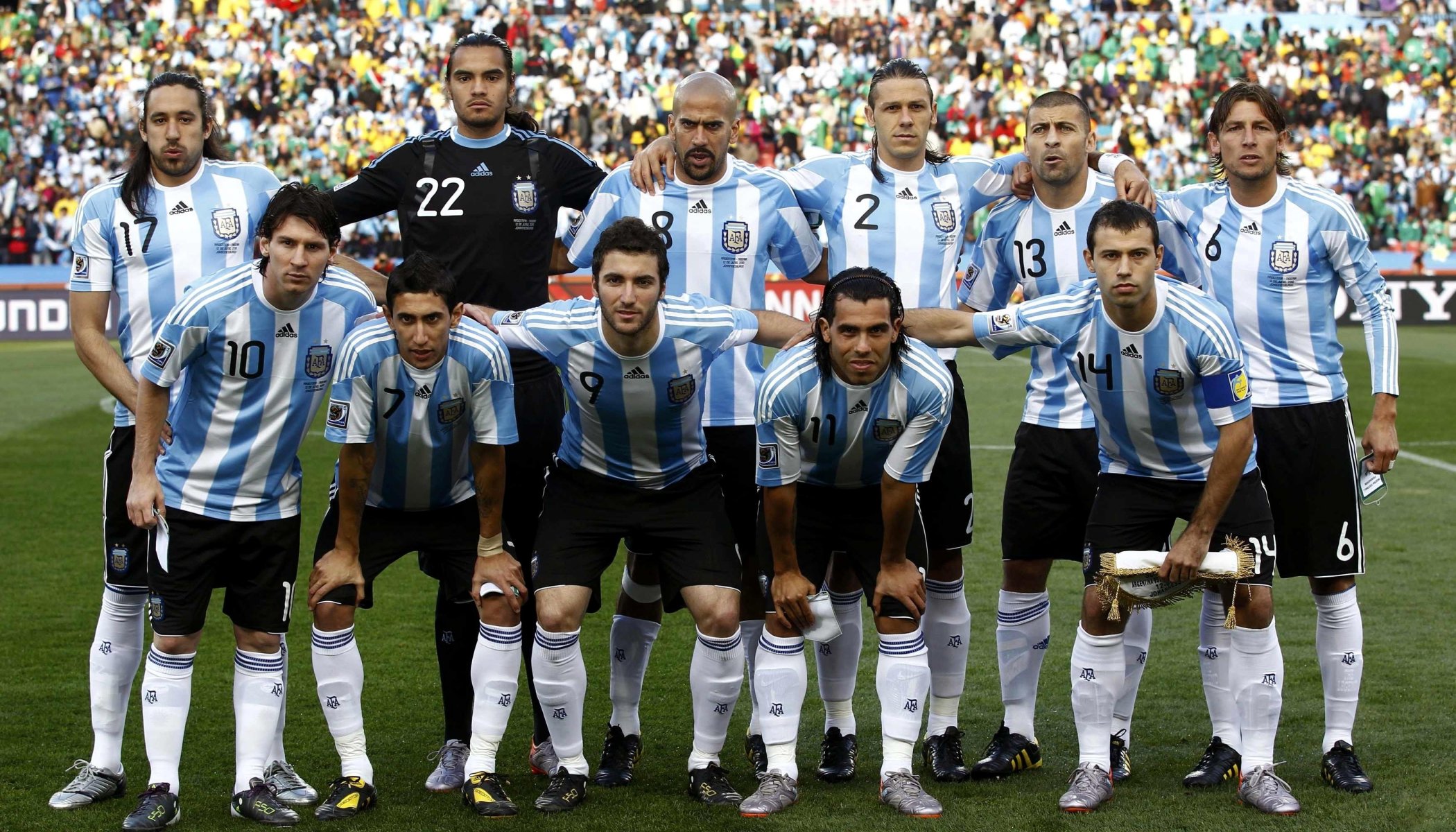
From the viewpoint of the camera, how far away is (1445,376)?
1833 cm

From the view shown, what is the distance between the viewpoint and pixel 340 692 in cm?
511

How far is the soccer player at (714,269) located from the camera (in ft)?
18.6

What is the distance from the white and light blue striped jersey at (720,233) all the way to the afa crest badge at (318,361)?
108 cm

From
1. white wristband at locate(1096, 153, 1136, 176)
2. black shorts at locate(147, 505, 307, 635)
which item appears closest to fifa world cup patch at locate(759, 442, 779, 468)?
black shorts at locate(147, 505, 307, 635)

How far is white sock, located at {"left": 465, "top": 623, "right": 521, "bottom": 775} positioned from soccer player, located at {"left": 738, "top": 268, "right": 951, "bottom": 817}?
83 centimetres

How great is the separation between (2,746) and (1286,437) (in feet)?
15.9

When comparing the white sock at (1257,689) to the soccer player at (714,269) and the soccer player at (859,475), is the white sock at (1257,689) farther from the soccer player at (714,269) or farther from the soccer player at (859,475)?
the soccer player at (714,269)

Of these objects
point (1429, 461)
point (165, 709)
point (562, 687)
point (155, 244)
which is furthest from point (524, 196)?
point (1429, 461)

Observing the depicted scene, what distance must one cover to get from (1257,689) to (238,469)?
3.41 m

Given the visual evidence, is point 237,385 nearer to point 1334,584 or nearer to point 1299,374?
point 1299,374

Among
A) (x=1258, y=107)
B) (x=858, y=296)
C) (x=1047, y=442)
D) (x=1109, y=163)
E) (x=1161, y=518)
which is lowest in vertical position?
(x=1161, y=518)

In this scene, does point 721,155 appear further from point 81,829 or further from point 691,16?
A: point 691,16

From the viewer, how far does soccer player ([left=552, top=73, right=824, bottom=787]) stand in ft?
18.6

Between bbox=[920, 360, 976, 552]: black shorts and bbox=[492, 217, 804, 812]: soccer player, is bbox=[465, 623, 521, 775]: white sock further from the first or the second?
bbox=[920, 360, 976, 552]: black shorts
